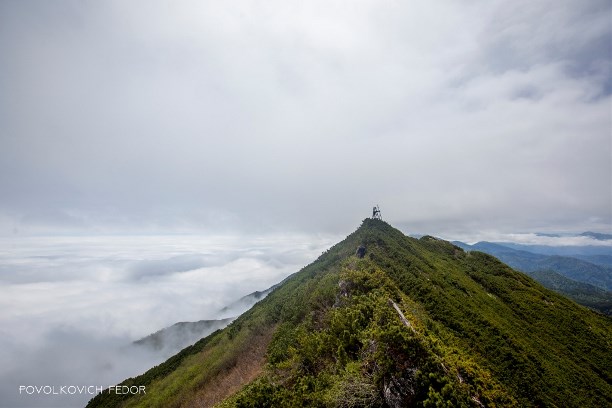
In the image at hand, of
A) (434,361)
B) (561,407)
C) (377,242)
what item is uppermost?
(377,242)

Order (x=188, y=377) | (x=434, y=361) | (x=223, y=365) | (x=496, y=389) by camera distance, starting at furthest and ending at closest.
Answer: (x=188, y=377) < (x=223, y=365) < (x=496, y=389) < (x=434, y=361)

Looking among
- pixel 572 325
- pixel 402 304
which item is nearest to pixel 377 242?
pixel 402 304

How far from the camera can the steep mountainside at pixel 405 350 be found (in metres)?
20.0

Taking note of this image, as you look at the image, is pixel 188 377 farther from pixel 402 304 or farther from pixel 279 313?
pixel 402 304

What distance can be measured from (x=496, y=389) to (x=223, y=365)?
1875 inches

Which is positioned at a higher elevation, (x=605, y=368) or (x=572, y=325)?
(x=572, y=325)

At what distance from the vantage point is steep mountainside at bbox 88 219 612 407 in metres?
20.0

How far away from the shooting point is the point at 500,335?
39.8 metres

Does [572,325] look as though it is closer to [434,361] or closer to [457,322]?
[457,322]

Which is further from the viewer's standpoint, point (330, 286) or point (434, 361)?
point (330, 286)

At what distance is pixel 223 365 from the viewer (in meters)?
53.2

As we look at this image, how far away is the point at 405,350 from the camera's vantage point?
20000 millimetres

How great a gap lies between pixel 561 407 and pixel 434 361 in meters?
27.4

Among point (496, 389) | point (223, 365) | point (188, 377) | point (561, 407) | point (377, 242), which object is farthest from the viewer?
point (377, 242)
